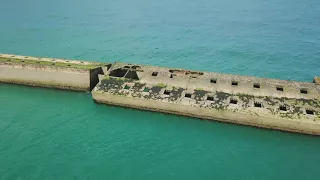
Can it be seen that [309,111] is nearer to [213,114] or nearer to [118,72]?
[213,114]

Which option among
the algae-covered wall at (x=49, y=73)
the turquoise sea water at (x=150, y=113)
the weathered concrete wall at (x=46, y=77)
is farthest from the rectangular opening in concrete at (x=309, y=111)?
the weathered concrete wall at (x=46, y=77)

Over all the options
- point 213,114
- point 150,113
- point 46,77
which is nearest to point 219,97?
point 213,114

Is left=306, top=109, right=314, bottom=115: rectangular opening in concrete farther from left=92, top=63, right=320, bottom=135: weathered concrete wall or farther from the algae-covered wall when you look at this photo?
the algae-covered wall

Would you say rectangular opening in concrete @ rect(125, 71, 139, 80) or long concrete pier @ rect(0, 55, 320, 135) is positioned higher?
rectangular opening in concrete @ rect(125, 71, 139, 80)

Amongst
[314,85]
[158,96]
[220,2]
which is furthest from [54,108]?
[220,2]

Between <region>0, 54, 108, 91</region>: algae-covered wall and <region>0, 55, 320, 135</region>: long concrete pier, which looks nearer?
<region>0, 55, 320, 135</region>: long concrete pier

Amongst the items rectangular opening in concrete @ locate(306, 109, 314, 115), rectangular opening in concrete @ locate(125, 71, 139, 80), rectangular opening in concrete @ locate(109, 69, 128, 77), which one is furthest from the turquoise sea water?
rectangular opening in concrete @ locate(125, 71, 139, 80)

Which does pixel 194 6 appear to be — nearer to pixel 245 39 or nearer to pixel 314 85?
pixel 245 39
